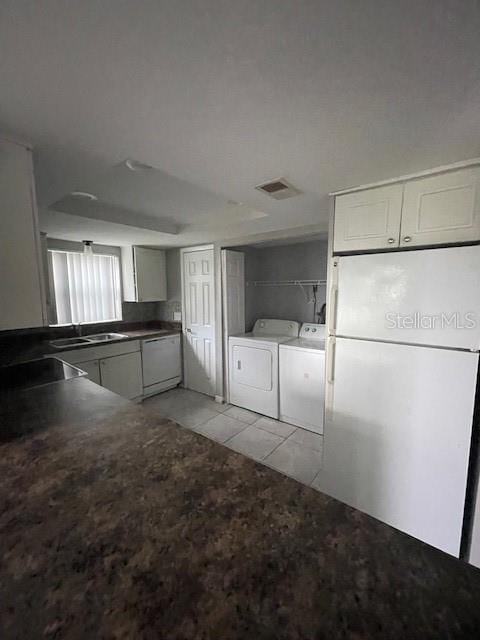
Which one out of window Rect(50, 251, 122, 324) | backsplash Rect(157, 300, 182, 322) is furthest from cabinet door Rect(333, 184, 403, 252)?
window Rect(50, 251, 122, 324)

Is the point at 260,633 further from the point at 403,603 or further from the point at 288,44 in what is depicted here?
the point at 288,44

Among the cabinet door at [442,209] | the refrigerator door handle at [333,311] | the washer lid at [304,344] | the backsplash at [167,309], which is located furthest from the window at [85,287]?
the cabinet door at [442,209]

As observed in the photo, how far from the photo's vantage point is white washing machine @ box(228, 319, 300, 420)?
120 inches

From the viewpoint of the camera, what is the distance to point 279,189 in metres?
1.73

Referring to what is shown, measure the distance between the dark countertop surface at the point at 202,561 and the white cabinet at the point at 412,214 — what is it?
1.42m

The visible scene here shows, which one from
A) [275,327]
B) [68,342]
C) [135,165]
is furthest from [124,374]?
[135,165]

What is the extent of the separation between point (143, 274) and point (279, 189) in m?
2.67

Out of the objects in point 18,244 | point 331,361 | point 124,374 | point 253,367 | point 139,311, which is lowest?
point 124,374

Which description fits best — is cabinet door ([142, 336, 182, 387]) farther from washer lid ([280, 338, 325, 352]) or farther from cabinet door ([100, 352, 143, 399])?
washer lid ([280, 338, 325, 352])

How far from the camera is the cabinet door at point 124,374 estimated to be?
3170 millimetres

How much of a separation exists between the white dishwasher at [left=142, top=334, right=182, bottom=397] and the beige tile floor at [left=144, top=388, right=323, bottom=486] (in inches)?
7.7

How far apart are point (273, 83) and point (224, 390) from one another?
10.5ft

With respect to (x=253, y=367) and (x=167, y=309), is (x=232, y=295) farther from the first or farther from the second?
(x=167, y=309)

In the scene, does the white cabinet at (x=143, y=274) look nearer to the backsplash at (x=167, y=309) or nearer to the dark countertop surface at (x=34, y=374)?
the backsplash at (x=167, y=309)
